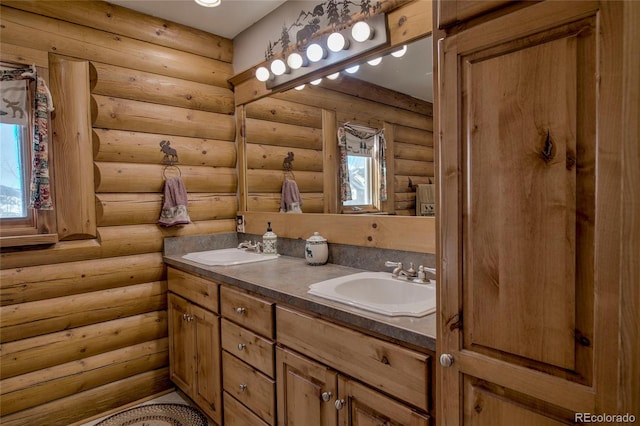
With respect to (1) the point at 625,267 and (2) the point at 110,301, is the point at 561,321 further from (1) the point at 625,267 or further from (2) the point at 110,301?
(2) the point at 110,301

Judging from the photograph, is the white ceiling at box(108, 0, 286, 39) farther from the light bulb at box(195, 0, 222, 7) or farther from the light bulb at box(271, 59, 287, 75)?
the light bulb at box(271, 59, 287, 75)

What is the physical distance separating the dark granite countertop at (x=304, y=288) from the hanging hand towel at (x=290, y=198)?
1.09ft

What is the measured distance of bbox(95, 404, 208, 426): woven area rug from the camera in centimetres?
218

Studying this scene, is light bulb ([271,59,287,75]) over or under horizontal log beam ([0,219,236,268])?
over

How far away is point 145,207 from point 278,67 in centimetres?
129

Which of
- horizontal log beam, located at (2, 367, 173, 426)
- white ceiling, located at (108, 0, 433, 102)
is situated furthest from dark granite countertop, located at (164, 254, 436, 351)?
white ceiling, located at (108, 0, 433, 102)

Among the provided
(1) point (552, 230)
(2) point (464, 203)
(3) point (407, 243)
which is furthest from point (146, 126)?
(1) point (552, 230)

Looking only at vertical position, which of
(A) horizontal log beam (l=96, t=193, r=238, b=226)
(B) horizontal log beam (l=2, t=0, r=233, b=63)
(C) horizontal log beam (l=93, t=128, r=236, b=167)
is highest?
(B) horizontal log beam (l=2, t=0, r=233, b=63)

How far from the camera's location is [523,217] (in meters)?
0.78

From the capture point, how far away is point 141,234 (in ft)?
7.93

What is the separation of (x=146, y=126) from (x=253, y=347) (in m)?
1.67

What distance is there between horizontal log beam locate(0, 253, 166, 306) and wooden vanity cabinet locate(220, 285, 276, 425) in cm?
90

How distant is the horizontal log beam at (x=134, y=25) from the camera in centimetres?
211

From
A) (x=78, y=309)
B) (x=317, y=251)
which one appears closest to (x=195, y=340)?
(x=78, y=309)
